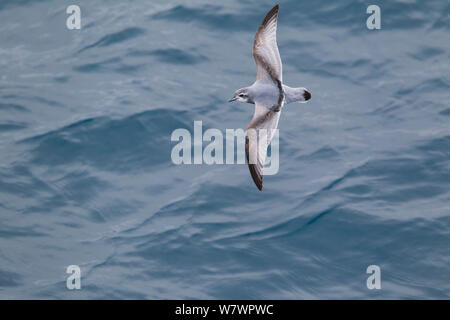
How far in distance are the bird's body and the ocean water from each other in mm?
2143

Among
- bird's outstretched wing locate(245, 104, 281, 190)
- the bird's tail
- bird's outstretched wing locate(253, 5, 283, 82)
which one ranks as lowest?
bird's outstretched wing locate(245, 104, 281, 190)

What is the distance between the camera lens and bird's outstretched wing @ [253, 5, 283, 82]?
1250cm

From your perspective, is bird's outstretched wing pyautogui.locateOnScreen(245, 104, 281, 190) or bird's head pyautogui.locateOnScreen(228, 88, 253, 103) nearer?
bird's outstretched wing pyautogui.locateOnScreen(245, 104, 281, 190)

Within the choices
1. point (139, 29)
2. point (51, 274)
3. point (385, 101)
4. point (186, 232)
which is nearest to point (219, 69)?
point (139, 29)

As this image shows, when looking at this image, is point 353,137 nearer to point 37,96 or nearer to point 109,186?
point 109,186

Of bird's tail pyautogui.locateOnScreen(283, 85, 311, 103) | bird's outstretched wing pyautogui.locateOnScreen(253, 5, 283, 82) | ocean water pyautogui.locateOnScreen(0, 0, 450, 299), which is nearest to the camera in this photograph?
bird's tail pyautogui.locateOnScreen(283, 85, 311, 103)

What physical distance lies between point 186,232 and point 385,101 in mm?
5684

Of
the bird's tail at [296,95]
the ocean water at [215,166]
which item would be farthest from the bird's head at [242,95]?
the ocean water at [215,166]

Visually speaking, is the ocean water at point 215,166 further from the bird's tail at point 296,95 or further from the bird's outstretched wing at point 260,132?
the bird's tail at point 296,95

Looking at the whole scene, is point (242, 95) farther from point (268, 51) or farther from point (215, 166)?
point (215, 166)

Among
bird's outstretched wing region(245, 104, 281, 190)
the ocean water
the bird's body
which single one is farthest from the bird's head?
the ocean water

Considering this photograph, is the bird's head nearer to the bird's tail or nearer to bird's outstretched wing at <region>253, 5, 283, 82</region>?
bird's outstretched wing at <region>253, 5, 283, 82</region>

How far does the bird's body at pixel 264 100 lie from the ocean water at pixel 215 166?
2143mm

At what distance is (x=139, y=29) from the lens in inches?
750
